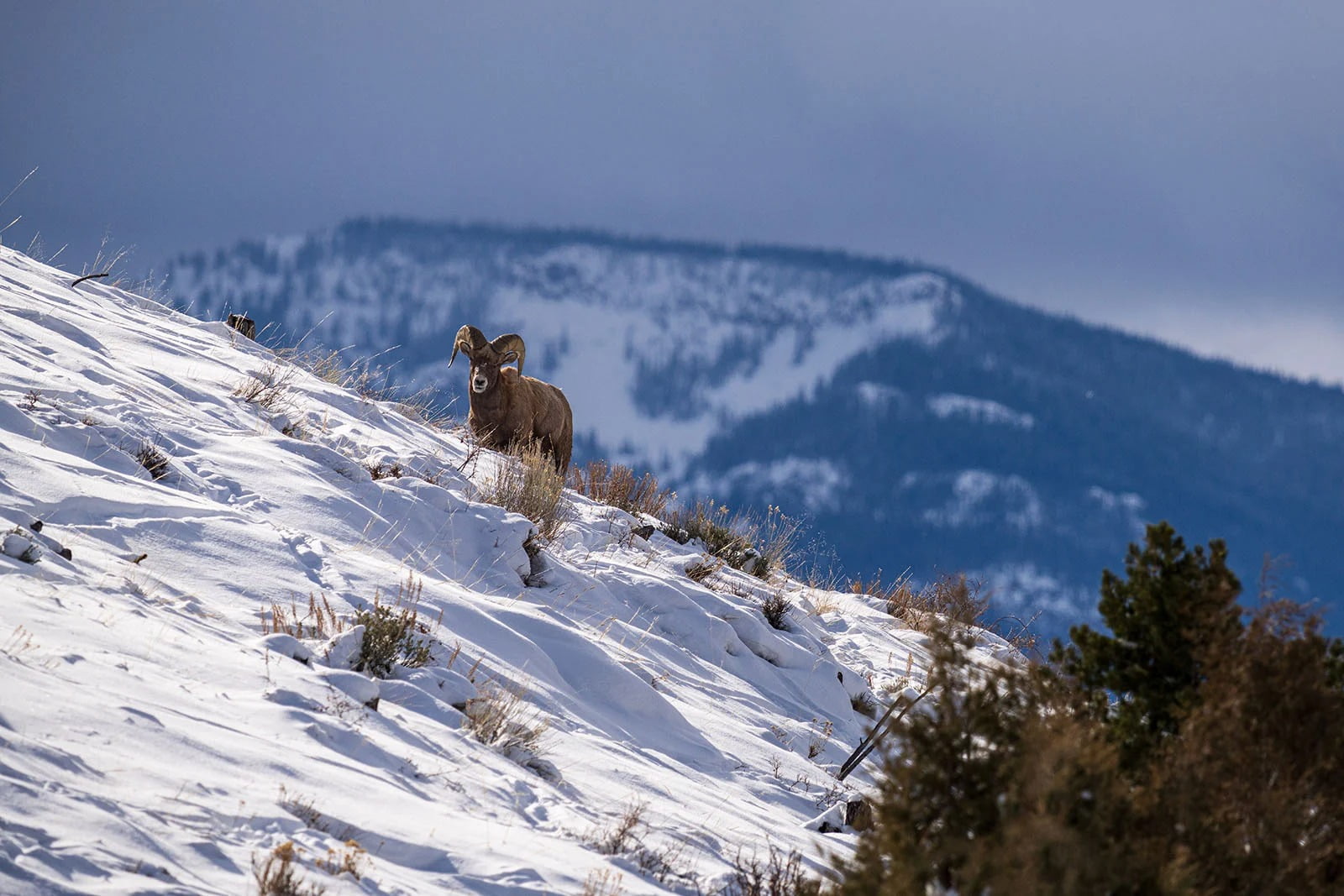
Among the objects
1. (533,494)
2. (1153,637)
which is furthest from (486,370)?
(1153,637)

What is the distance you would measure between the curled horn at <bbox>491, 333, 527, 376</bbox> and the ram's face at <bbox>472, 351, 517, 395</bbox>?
11cm

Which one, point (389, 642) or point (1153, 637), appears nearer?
point (1153, 637)

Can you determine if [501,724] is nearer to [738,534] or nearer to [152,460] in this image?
[152,460]

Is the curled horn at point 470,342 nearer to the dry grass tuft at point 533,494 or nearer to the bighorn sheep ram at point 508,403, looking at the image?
the bighorn sheep ram at point 508,403

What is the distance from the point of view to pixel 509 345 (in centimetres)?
1288

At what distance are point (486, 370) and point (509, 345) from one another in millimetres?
716

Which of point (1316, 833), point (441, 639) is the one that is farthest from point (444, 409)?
point (1316, 833)

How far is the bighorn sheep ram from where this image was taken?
39.9 ft

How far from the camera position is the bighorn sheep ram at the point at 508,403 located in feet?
39.9

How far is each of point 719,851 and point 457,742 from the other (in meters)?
1.10

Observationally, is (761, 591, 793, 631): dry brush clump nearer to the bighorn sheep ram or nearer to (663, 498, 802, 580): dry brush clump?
(663, 498, 802, 580): dry brush clump

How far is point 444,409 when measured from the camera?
12914 millimetres

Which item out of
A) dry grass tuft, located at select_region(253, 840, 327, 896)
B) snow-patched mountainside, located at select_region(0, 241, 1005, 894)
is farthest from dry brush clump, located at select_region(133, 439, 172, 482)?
dry grass tuft, located at select_region(253, 840, 327, 896)

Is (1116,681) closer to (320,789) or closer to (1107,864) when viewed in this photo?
(1107,864)
